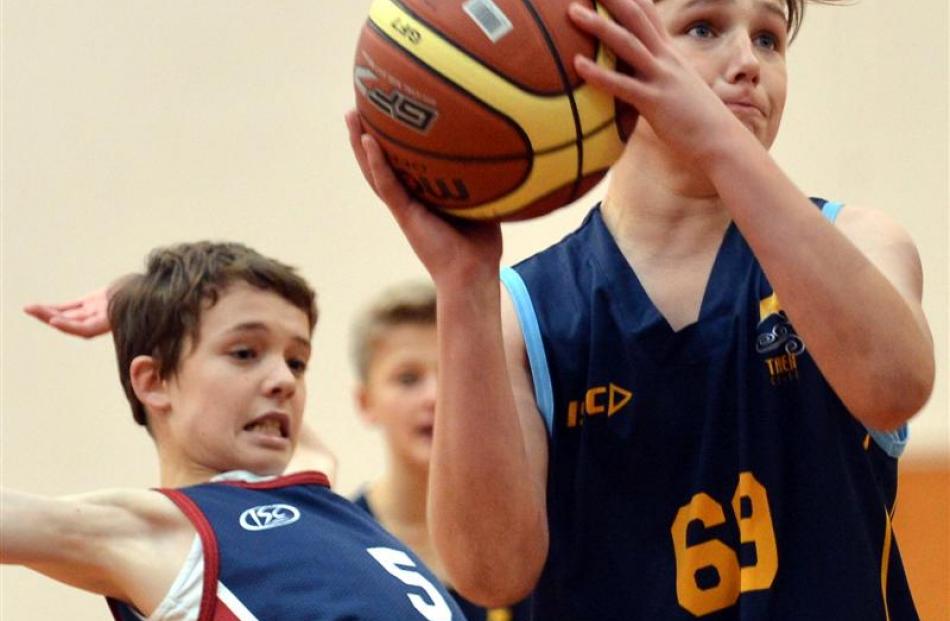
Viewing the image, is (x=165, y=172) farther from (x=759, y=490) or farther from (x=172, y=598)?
(x=759, y=490)

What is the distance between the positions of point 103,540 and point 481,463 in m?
0.90

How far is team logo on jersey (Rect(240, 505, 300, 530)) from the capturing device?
308cm

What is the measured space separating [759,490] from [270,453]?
4.04ft

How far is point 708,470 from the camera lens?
243 centimetres

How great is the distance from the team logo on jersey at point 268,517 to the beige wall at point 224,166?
249cm

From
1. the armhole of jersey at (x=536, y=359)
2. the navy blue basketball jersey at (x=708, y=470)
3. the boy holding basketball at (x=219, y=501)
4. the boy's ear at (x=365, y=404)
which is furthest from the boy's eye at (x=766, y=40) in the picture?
the boy's ear at (x=365, y=404)

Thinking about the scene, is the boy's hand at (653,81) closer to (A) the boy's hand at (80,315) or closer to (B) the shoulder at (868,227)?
(B) the shoulder at (868,227)

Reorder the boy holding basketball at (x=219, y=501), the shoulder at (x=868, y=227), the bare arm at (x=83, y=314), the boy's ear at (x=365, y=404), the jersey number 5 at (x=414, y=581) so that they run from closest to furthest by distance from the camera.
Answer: the shoulder at (x=868, y=227) → the boy holding basketball at (x=219, y=501) → the jersey number 5 at (x=414, y=581) → the bare arm at (x=83, y=314) → the boy's ear at (x=365, y=404)

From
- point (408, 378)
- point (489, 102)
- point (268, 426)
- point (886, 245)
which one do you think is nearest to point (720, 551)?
point (886, 245)

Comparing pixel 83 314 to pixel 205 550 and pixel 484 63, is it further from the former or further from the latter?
pixel 484 63

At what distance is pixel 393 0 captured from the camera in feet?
7.30

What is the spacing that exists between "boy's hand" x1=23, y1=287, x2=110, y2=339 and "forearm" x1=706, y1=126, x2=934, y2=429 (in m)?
2.00

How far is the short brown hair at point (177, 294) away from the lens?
342 centimetres

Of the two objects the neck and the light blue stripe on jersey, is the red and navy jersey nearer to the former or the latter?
the neck
